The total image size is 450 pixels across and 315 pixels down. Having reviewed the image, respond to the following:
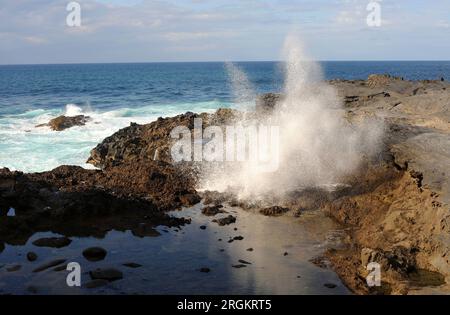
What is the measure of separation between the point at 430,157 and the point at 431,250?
3689mm

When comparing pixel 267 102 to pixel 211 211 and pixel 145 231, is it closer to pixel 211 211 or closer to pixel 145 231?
Answer: pixel 211 211

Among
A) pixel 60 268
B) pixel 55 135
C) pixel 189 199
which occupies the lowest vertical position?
pixel 60 268

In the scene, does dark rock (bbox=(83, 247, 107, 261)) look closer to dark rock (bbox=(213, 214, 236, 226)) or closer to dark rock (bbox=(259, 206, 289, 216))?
dark rock (bbox=(213, 214, 236, 226))

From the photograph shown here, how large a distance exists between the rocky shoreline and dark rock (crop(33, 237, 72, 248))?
1.52 ft

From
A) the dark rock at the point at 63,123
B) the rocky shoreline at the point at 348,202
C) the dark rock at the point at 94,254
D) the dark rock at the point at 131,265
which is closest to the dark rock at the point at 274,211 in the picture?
the rocky shoreline at the point at 348,202

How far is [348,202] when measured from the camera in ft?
39.9

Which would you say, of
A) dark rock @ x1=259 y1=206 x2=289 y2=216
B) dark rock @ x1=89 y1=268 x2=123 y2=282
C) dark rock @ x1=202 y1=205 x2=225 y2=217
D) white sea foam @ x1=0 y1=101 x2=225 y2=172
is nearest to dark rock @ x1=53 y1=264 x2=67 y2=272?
dark rock @ x1=89 y1=268 x2=123 y2=282

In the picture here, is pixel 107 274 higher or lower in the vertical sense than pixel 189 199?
lower

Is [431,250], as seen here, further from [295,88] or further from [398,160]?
[295,88]

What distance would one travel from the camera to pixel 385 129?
14617 mm

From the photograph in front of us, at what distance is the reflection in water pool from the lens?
27.4ft

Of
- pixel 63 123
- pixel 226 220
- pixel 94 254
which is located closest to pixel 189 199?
pixel 226 220

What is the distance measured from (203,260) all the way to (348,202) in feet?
14.9
